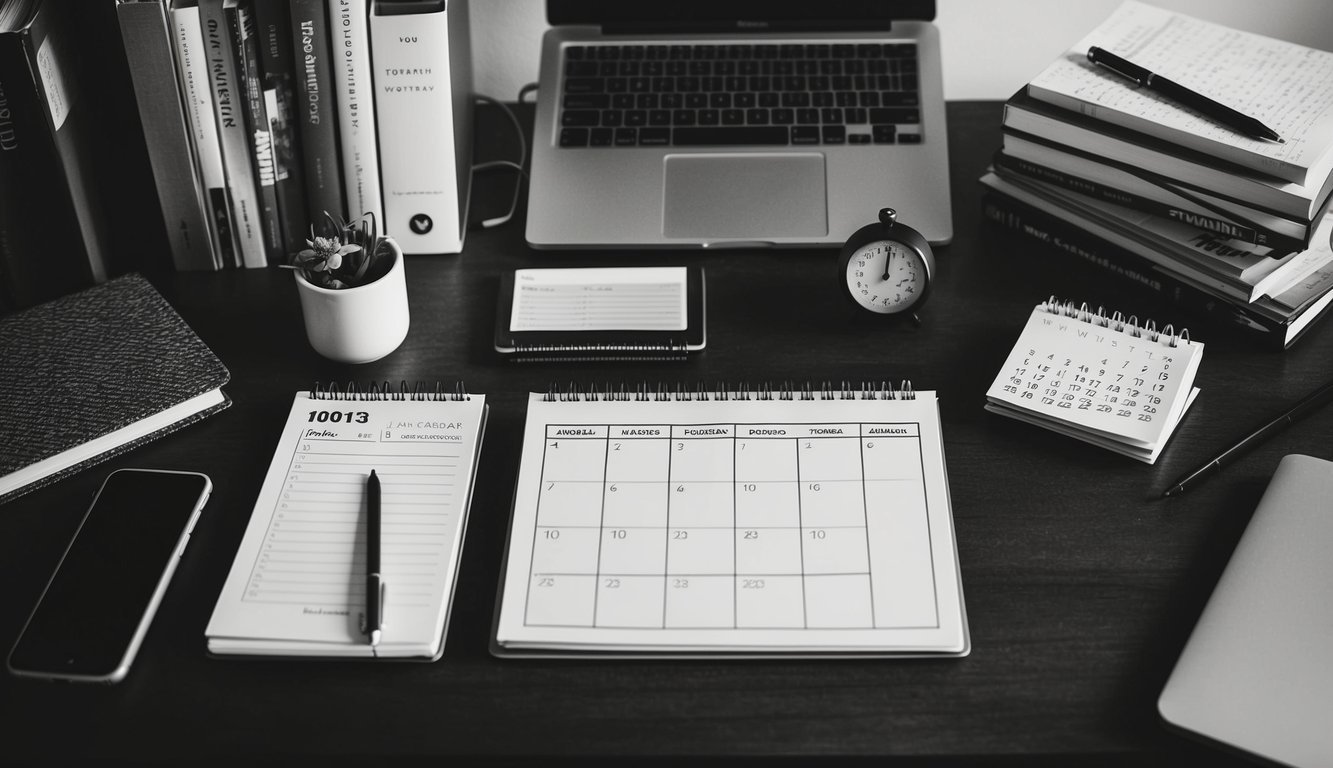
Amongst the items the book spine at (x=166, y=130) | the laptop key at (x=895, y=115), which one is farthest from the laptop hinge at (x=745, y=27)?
the book spine at (x=166, y=130)

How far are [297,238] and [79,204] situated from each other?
18 cm

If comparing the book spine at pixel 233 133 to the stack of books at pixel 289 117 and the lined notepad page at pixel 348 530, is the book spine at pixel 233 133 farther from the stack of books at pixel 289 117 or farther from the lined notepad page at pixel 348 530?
the lined notepad page at pixel 348 530

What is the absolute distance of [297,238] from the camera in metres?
1.06

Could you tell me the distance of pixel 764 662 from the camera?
727 mm

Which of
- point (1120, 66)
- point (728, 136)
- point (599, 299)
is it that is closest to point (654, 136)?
point (728, 136)

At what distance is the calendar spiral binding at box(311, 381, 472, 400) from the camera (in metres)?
0.90

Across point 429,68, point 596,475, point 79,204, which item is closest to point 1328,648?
point 596,475

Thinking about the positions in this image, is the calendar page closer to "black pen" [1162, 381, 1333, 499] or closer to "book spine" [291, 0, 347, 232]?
"black pen" [1162, 381, 1333, 499]

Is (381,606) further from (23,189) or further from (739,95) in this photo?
(739,95)

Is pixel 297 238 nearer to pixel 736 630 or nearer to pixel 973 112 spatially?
pixel 736 630

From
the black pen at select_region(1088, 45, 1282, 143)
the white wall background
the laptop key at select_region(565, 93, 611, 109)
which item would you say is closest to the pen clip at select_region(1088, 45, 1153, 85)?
the black pen at select_region(1088, 45, 1282, 143)

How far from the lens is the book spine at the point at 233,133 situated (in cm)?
94

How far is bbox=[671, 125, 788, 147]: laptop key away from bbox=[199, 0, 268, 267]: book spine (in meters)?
0.37

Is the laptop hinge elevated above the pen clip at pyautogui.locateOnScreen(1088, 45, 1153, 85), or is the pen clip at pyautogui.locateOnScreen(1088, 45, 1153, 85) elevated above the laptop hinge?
the pen clip at pyautogui.locateOnScreen(1088, 45, 1153, 85)
